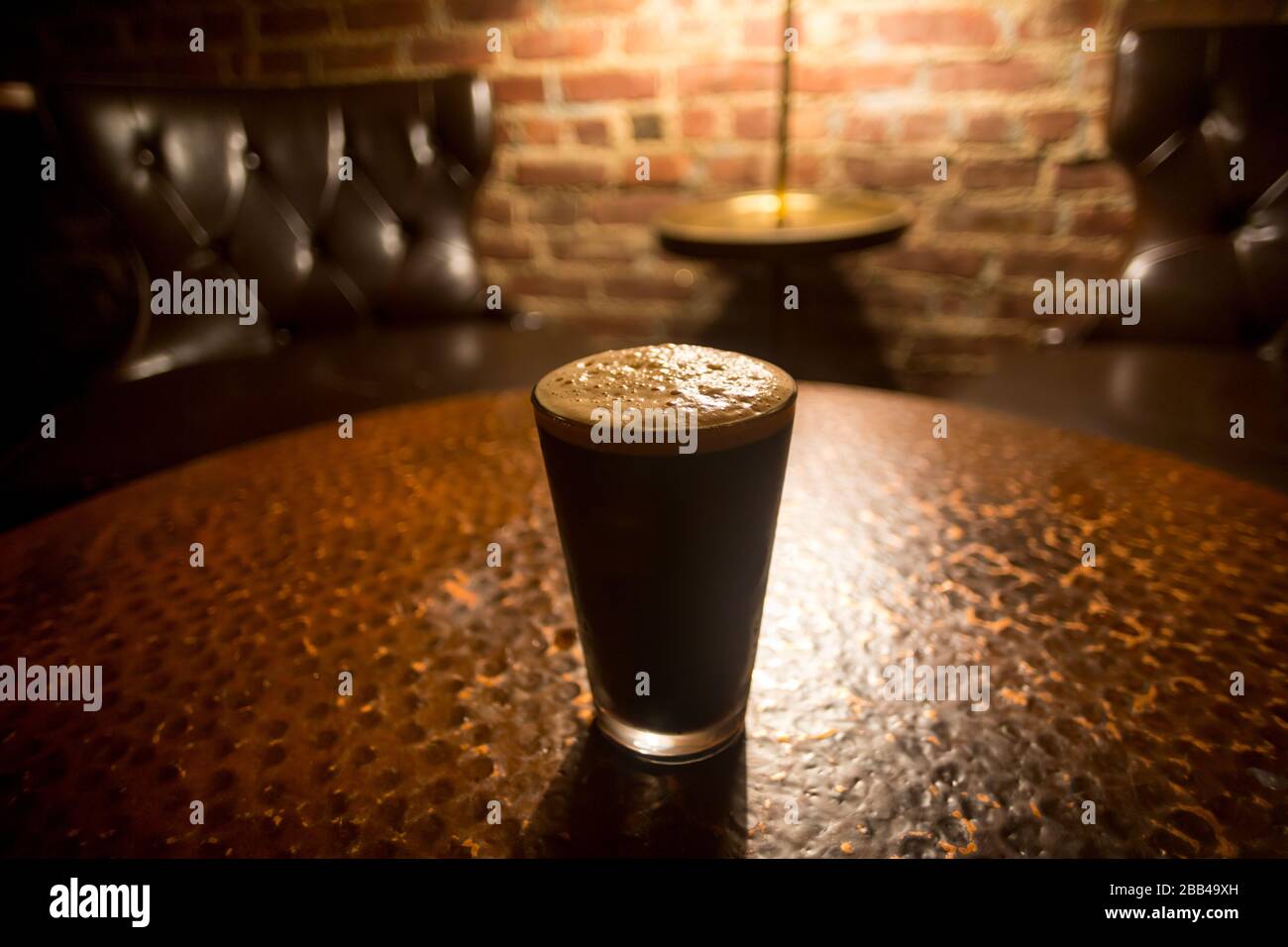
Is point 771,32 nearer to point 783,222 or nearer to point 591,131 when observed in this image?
point 591,131

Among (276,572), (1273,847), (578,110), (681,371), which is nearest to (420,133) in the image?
(578,110)

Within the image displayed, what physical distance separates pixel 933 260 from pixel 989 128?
13.4 inches

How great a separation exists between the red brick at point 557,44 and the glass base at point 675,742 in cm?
222

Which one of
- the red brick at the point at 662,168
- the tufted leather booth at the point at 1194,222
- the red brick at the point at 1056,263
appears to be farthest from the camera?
the red brick at the point at 662,168

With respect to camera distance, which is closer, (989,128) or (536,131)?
(989,128)

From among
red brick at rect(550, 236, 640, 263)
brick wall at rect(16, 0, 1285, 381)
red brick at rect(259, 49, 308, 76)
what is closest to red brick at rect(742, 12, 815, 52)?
brick wall at rect(16, 0, 1285, 381)

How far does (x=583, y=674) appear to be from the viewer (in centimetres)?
58

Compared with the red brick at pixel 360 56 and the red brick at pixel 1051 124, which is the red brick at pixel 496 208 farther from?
the red brick at pixel 1051 124

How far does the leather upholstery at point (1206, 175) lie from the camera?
5.24ft

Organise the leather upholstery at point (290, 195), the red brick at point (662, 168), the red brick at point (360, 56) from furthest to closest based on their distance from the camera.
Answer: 1. the red brick at point (360, 56)
2. the red brick at point (662, 168)
3. the leather upholstery at point (290, 195)

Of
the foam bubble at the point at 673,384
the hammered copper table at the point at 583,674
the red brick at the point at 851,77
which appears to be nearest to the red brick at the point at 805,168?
the red brick at the point at 851,77

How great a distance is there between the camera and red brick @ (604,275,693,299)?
2541 mm

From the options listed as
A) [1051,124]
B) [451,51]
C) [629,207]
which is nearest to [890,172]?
[1051,124]
